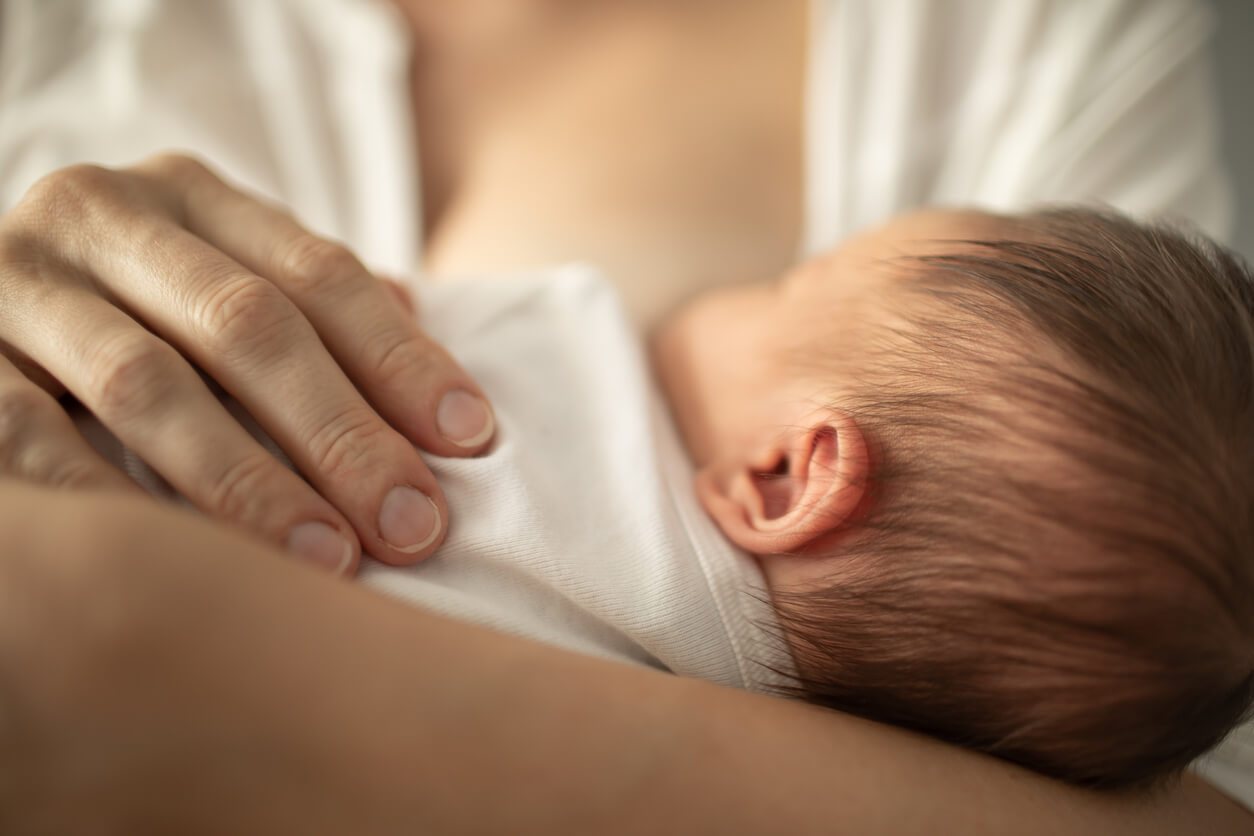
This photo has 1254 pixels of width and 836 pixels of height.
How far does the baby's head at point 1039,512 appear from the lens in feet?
1.77

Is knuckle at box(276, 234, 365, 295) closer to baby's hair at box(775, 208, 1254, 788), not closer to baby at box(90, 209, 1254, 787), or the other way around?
baby at box(90, 209, 1254, 787)

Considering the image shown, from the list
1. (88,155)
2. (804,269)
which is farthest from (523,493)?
(88,155)

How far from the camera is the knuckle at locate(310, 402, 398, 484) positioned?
576 mm

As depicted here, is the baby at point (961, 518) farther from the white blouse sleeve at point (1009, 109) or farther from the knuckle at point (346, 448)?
the white blouse sleeve at point (1009, 109)

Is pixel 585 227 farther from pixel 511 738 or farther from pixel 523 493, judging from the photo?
pixel 511 738

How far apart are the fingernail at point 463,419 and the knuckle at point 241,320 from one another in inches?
5.4

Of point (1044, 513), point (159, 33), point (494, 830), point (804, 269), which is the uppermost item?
point (159, 33)

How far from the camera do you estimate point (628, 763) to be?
1.43 ft

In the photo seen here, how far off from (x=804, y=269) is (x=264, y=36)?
1008mm

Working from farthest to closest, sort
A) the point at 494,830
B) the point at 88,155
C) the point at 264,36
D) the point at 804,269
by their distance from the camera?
1. the point at 264,36
2. the point at 88,155
3. the point at 804,269
4. the point at 494,830

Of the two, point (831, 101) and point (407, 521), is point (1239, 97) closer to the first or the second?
point (831, 101)

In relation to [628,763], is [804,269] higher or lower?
higher

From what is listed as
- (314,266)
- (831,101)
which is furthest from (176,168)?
(831,101)

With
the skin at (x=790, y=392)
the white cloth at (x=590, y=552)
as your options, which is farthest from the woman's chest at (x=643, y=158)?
the white cloth at (x=590, y=552)
